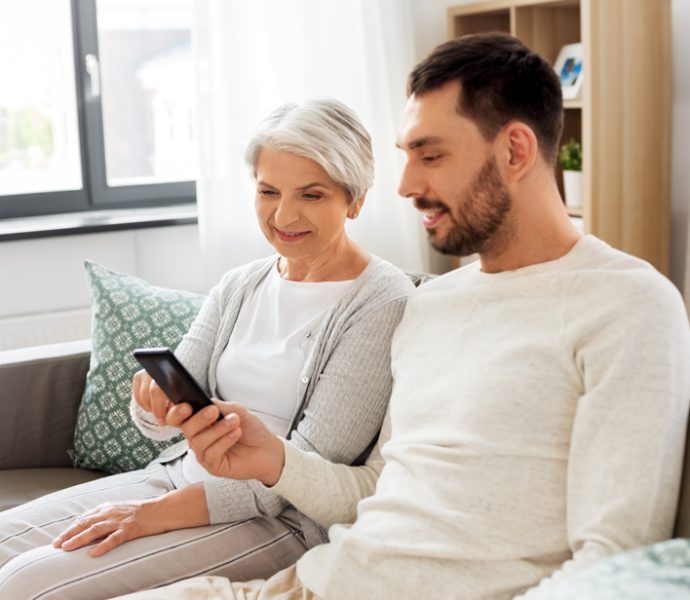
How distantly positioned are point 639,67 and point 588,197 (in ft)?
1.17

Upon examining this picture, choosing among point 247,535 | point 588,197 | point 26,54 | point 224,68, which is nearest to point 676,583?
point 247,535

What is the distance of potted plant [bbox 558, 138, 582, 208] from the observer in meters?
2.73

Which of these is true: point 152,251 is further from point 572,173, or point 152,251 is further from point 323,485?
point 323,485

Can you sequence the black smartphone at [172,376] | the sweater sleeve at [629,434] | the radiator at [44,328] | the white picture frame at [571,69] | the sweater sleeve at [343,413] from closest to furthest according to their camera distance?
the sweater sleeve at [629,434]
the black smartphone at [172,376]
the sweater sleeve at [343,413]
the white picture frame at [571,69]
the radiator at [44,328]

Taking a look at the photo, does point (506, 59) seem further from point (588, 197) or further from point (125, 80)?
point (125, 80)

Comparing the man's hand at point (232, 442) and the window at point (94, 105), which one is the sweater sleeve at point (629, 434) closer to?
the man's hand at point (232, 442)

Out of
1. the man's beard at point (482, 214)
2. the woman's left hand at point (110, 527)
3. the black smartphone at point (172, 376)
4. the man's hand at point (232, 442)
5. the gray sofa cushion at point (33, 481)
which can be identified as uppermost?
the man's beard at point (482, 214)

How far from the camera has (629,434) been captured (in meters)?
1.12

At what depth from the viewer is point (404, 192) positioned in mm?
1402

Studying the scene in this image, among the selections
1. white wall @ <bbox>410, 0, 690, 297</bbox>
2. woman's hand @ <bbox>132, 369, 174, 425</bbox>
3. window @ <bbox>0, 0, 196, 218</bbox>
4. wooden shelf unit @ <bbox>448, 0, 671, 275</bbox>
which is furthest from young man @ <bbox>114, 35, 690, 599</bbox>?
window @ <bbox>0, 0, 196, 218</bbox>

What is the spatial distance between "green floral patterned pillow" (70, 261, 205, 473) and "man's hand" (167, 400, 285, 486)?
0.59 meters

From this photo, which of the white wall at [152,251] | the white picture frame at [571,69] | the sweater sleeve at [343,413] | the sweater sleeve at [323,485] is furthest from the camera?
the white picture frame at [571,69]

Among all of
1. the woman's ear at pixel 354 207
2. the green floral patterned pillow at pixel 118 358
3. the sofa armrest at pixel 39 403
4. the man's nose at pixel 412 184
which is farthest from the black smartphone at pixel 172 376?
the sofa armrest at pixel 39 403

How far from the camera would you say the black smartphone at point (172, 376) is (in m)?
1.31
